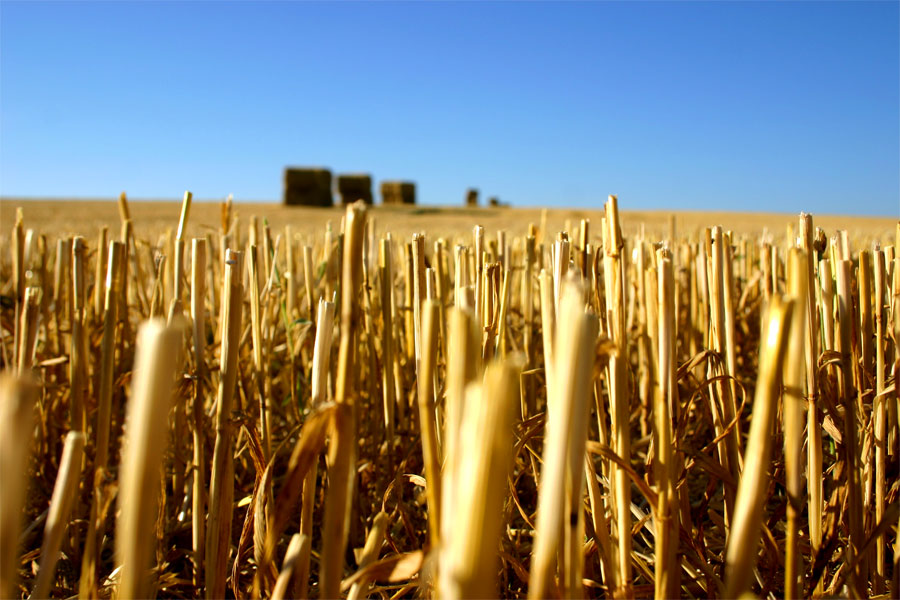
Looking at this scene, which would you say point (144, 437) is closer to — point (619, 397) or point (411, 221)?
point (619, 397)

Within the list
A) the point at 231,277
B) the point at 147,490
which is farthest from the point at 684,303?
the point at 147,490

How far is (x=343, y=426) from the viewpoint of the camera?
448mm

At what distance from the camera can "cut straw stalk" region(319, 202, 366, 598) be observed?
43 centimetres

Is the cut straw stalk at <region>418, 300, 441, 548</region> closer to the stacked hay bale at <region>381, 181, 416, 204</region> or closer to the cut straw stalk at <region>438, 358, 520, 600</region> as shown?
the cut straw stalk at <region>438, 358, 520, 600</region>

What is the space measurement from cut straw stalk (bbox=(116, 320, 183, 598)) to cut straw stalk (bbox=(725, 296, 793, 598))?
36 centimetres

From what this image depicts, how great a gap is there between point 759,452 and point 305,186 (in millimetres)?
14622

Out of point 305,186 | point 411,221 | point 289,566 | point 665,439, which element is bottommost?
point 289,566

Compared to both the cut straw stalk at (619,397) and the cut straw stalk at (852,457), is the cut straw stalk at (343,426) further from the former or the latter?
the cut straw stalk at (852,457)

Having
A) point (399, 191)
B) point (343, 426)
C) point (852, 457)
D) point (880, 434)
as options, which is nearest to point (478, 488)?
point (343, 426)

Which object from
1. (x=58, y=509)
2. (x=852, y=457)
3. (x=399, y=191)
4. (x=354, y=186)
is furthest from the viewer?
(x=399, y=191)

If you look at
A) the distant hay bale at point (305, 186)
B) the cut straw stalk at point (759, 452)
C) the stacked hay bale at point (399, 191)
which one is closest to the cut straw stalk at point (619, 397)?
the cut straw stalk at point (759, 452)

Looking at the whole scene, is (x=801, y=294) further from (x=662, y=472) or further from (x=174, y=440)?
(x=174, y=440)

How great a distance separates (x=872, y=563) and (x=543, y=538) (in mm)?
636

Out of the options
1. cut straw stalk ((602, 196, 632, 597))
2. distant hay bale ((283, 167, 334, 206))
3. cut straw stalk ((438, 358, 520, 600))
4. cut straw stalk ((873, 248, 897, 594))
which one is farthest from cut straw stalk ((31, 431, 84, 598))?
distant hay bale ((283, 167, 334, 206))
